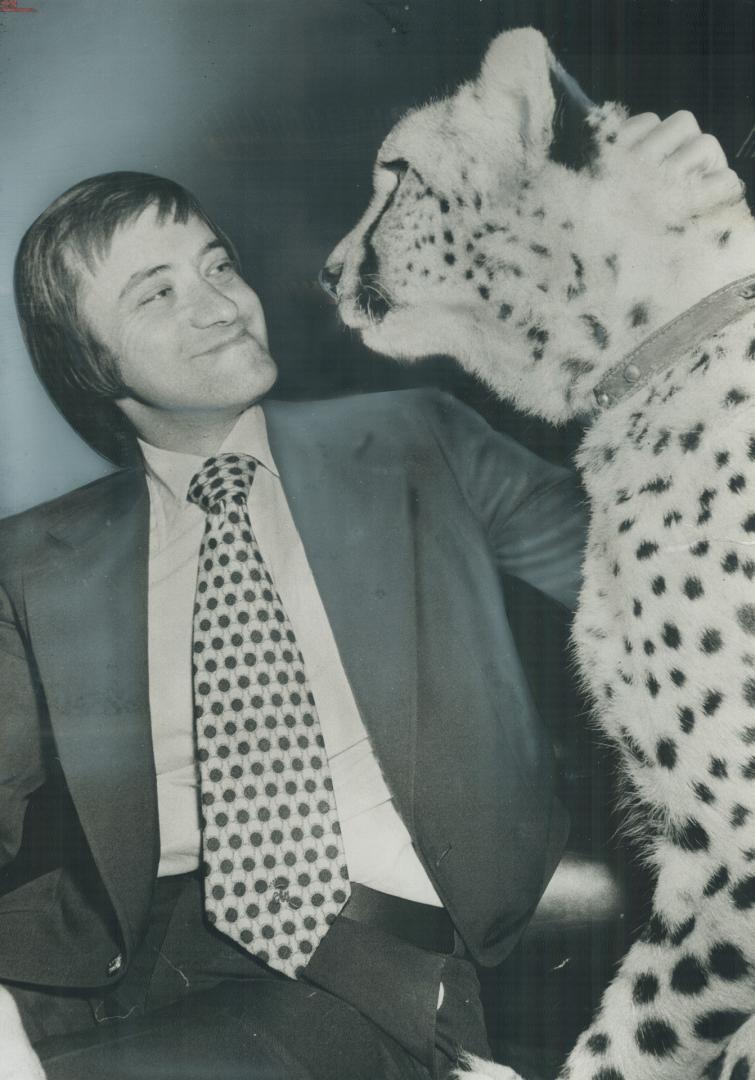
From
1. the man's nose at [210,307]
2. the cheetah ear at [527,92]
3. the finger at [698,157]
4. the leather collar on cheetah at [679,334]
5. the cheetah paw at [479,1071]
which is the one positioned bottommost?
the cheetah paw at [479,1071]

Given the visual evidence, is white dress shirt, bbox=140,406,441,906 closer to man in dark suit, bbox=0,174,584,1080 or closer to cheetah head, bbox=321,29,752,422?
man in dark suit, bbox=0,174,584,1080

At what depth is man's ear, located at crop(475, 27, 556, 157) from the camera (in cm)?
132

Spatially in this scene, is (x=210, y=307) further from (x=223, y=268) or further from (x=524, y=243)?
(x=524, y=243)

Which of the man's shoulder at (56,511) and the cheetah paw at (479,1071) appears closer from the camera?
the cheetah paw at (479,1071)

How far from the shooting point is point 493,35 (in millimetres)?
1393

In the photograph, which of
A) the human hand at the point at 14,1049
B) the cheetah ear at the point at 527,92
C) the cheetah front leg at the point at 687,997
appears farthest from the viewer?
the cheetah ear at the point at 527,92

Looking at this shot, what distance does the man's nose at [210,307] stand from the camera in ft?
4.44

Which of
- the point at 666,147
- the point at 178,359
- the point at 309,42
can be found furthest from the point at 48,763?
the point at 666,147

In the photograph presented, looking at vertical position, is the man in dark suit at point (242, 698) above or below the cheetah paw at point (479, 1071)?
above

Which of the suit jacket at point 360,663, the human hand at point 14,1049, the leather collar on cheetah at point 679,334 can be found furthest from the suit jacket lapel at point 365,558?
the human hand at point 14,1049

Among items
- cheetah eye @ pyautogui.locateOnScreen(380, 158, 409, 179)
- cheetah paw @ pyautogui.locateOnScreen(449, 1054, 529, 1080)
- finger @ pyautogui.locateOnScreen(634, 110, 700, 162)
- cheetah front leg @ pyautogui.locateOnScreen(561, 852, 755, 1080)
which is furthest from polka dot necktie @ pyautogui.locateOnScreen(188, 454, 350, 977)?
finger @ pyautogui.locateOnScreen(634, 110, 700, 162)

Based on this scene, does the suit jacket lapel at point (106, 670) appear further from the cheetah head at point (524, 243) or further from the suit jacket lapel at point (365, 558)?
the cheetah head at point (524, 243)

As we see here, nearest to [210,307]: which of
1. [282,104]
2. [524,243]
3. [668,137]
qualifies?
[282,104]

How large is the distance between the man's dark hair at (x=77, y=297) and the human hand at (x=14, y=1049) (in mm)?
765
